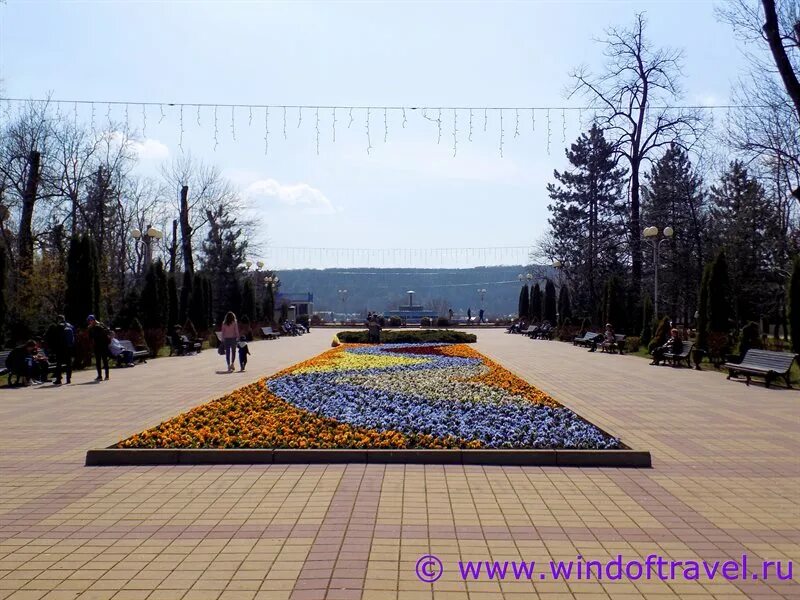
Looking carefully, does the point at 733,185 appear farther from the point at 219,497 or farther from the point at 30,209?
the point at 219,497

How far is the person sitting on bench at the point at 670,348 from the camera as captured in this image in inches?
729

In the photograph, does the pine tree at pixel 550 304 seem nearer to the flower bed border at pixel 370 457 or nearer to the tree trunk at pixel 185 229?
the tree trunk at pixel 185 229

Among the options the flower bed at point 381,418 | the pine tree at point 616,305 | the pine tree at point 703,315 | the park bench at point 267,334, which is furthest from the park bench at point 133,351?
the pine tree at point 616,305

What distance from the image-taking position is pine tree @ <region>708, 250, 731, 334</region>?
18953mm

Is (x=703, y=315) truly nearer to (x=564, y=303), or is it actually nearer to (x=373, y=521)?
(x=373, y=521)

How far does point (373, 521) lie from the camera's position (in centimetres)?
523

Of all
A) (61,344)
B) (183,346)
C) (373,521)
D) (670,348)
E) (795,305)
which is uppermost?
(795,305)

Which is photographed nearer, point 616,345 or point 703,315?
point 703,315

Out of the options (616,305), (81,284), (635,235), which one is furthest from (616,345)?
(81,284)

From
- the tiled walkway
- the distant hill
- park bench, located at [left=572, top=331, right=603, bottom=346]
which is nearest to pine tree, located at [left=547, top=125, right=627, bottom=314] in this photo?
park bench, located at [left=572, top=331, right=603, bottom=346]

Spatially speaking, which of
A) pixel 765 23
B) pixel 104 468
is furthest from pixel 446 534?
pixel 765 23

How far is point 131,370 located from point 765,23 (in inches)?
649

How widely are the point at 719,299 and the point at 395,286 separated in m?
136

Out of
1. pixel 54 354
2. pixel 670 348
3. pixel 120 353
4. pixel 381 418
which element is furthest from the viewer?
pixel 670 348
